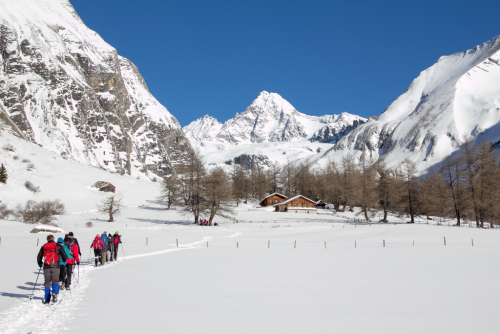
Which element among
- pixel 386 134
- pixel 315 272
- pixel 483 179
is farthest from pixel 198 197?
pixel 386 134

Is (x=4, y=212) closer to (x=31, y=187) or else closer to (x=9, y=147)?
(x=31, y=187)

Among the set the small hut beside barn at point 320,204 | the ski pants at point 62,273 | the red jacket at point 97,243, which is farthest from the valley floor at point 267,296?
the small hut beside barn at point 320,204

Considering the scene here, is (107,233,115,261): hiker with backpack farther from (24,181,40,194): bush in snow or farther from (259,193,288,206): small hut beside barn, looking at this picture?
(259,193,288,206): small hut beside barn

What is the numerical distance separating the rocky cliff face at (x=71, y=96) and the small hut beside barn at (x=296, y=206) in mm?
79633

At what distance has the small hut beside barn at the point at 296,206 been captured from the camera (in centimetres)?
6907

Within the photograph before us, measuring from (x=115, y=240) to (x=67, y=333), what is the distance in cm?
1120

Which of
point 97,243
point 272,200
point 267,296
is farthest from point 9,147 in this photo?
point 267,296

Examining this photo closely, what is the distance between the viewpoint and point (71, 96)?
12594cm

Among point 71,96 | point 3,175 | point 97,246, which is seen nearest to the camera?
point 97,246

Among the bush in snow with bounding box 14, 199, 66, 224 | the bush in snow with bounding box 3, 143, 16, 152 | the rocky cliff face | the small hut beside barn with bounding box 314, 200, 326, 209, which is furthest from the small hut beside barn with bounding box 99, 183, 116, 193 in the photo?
the rocky cliff face

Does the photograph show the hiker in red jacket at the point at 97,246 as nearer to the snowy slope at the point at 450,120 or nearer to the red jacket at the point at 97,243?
the red jacket at the point at 97,243

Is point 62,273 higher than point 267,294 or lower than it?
higher

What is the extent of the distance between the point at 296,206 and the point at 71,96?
105 meters

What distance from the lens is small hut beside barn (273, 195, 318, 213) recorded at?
69.1 metres
